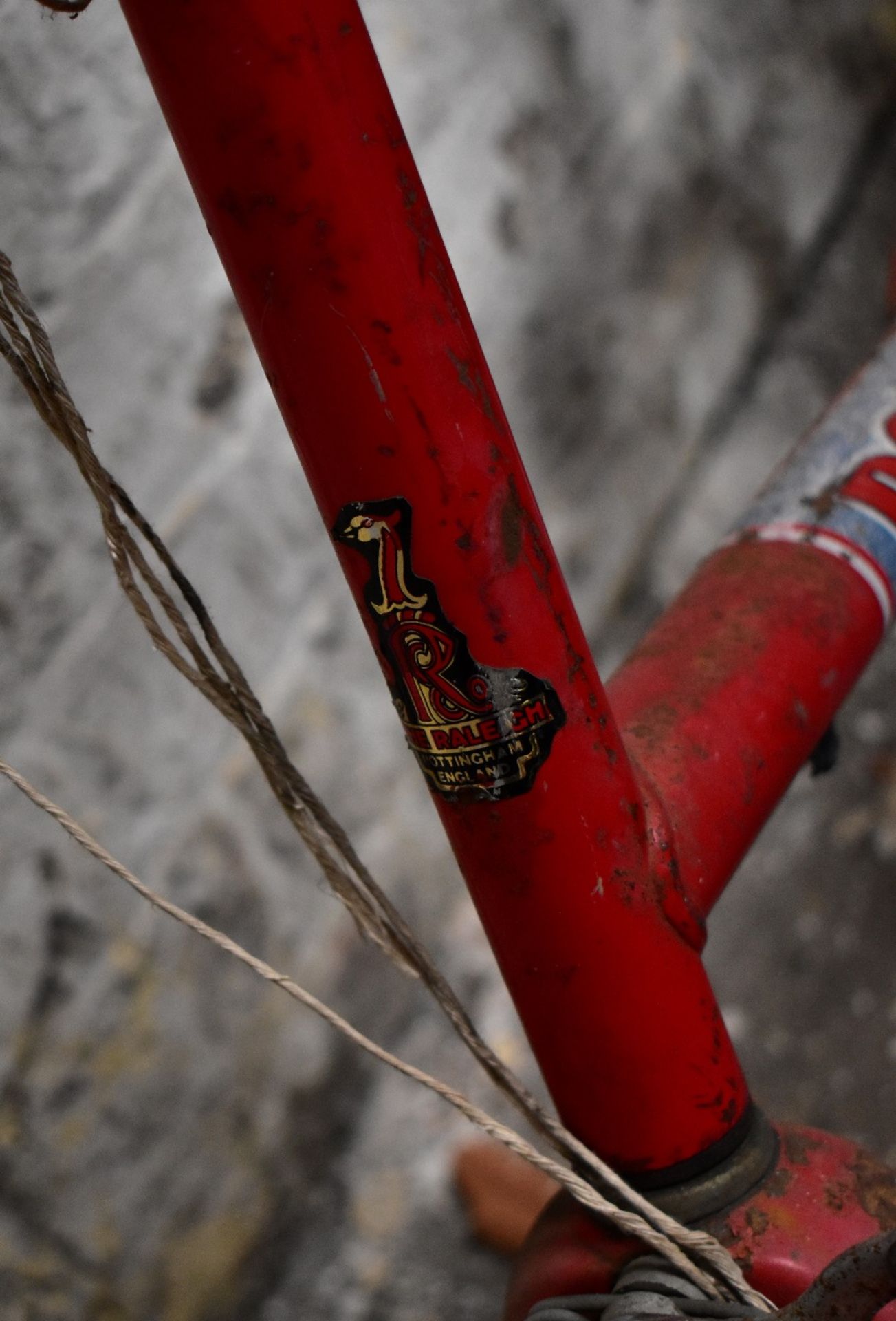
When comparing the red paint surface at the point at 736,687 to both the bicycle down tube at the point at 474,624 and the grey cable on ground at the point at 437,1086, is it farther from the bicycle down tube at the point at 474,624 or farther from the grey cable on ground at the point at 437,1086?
the grey cable on ground at the point at 437,1086

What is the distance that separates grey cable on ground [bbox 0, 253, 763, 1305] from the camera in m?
0.58

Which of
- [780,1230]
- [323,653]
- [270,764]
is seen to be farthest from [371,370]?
[323,653]

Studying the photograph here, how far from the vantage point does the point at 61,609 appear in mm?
998

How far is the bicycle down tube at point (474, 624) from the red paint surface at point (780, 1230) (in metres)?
0.04

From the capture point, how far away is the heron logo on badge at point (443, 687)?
540mm

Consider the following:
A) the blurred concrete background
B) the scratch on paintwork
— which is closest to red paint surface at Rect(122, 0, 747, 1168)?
the scratch on paintwork

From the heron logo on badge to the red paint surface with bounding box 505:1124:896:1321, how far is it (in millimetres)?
264

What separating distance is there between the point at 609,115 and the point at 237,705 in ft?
3.40

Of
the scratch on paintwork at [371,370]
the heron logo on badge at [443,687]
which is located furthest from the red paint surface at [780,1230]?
the scratch on paintwork at [371,370]

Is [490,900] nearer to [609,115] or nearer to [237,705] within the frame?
[237,705]

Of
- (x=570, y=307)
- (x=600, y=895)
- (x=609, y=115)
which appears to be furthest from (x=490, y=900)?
(x=609, y=115)

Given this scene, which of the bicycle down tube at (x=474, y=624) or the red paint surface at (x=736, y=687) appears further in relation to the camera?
the red paint surface at (x=736, y=687)

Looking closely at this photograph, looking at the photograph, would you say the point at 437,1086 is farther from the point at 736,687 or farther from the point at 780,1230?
the point at 736,687

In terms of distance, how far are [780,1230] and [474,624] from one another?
36cm
